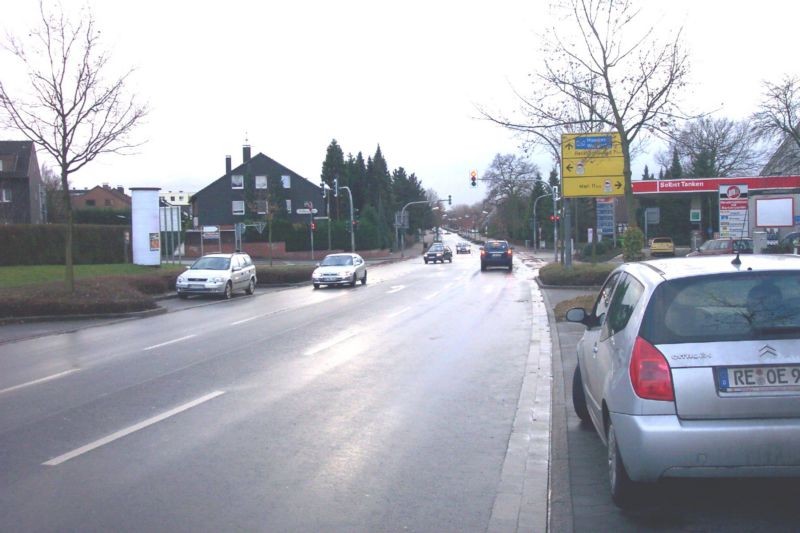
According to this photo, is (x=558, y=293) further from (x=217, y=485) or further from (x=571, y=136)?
(x=217, y=485)

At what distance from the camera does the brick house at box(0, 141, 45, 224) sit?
6538 cm

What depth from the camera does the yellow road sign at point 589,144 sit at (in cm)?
2134

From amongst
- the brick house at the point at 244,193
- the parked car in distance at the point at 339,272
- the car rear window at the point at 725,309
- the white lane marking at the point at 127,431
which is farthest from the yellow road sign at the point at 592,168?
the brick house at the point at 244,193

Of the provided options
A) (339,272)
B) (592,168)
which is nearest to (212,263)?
(339,272)

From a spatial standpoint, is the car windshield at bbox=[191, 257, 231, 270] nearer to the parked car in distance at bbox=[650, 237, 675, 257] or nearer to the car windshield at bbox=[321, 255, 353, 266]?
the car windshield at bbox=[321, 255, 353, 266]

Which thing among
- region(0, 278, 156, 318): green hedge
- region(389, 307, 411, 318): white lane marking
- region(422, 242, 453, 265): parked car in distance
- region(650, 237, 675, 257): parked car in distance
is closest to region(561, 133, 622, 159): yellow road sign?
region(389, 307, 411, 318): white lane marking

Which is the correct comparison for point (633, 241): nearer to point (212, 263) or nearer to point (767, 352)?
point (212, 263)

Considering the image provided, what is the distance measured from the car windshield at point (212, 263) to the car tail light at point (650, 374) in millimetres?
25338

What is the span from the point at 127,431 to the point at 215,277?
20.7 meters

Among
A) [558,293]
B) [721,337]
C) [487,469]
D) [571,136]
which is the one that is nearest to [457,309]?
[558,293]

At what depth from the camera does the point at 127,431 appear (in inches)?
315

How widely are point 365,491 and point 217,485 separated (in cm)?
111

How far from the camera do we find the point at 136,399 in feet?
31.8

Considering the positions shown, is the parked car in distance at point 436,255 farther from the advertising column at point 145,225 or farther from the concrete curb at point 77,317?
the concrete curb at point 77,317
